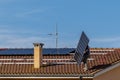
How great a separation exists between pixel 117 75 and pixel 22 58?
592cm

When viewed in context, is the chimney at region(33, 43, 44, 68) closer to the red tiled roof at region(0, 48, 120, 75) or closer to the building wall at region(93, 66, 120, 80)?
the red tiled roof at region(0, 48, 120, 75)

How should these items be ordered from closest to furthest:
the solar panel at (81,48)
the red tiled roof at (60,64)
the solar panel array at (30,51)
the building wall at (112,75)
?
the building wall at (112,75) → the red tiled roof at (60,64) → the solar panel at (81,48) → the solar panel array at (30,51)

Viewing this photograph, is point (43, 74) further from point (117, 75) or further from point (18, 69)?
point (117, 75)

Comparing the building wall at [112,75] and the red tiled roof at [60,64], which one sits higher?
the red tiled roof at [60,64]

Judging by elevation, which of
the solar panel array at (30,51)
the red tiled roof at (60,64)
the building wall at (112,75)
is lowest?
the building wall at (112,75)

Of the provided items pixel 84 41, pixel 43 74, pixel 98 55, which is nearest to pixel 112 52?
pixel 98 55

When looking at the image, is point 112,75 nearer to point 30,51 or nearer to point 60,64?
point 60,64

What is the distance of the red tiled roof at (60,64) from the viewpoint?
72.0 ft

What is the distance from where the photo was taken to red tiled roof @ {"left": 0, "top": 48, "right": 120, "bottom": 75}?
2195 centimetres

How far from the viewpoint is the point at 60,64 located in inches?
923

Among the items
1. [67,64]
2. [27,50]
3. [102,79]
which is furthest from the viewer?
[27,50]

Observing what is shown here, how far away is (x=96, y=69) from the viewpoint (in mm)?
21625

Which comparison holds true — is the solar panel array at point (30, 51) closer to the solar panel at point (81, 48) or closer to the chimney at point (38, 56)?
the chimney at point (38, 56)

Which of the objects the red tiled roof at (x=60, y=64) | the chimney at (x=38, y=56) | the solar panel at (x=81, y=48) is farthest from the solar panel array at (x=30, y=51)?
the solar panel at (x=81, y=48)
